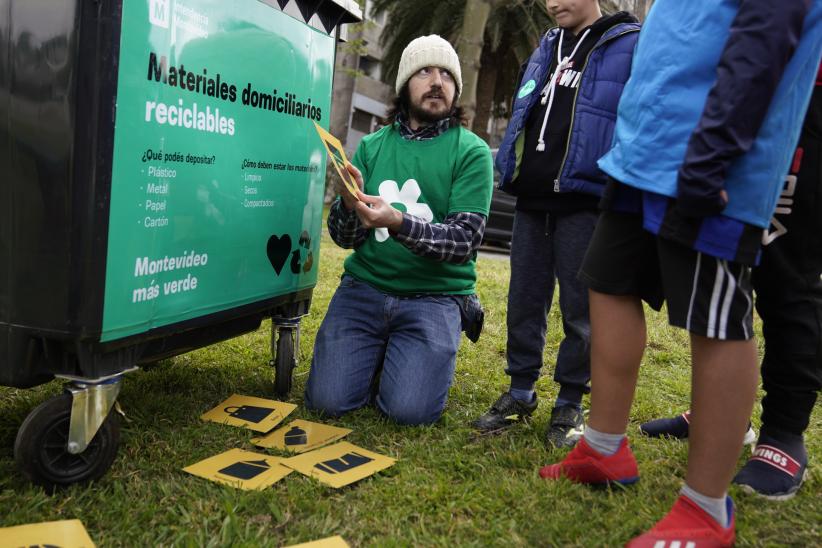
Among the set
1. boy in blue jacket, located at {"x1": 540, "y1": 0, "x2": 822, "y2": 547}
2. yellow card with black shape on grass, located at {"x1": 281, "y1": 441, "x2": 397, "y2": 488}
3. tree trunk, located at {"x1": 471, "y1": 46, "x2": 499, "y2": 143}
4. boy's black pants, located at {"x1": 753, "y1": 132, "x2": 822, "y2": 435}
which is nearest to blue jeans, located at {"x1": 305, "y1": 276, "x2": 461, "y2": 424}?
yellow card with black shape on grass, located at {"x1": 281, "y1": 441, "x2": 397, "y2": 488}

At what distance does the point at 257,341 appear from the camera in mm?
3498

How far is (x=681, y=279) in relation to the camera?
61.1 inches

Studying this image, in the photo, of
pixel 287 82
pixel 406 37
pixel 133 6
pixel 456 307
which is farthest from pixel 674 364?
pixel 406 37

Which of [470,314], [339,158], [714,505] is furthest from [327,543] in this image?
[470,314]

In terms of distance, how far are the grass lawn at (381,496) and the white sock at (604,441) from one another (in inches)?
4.9

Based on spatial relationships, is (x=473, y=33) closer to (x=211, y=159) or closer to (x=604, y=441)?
(x=211, y=159)

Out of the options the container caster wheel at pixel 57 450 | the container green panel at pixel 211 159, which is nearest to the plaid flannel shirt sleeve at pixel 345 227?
the container green panel at pixel 211 159

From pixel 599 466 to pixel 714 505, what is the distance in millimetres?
364

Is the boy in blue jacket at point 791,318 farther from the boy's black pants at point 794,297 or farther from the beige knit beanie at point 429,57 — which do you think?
the beige knit beanie at point 429,57

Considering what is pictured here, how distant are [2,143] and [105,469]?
890 mm

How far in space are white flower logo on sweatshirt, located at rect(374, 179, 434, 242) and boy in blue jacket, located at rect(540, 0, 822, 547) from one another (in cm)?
101

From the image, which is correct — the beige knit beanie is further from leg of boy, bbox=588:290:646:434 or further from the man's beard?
leg of boy, bbox=588:290:646:434

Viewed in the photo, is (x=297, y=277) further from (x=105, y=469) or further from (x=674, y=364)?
(x=674, y=364)

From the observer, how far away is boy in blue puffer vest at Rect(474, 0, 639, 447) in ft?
7.32
